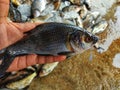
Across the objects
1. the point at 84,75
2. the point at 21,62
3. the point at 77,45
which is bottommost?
the point at 84,75

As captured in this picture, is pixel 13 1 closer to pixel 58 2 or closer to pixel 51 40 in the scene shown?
pixel 58 2

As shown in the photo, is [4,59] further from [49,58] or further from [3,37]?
[49,58]

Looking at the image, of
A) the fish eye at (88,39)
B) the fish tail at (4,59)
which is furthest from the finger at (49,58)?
the fish tail at (4,59)

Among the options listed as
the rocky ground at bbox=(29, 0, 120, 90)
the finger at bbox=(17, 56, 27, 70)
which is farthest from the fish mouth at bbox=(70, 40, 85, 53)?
the rocky ground at bbox=(29, 0, 120, 90)

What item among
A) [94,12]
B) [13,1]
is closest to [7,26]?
[13,1]

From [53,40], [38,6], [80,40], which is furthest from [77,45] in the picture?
[38,6]

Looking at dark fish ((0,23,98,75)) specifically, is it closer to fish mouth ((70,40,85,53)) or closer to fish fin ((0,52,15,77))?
fish mouth ((70,40,85,53))

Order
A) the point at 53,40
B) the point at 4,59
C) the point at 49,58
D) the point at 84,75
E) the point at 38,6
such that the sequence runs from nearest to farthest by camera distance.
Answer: the point at 4,59 < the point at 53,40 < the point at 49,58 < the point at 84,75 < the point at 38,6
